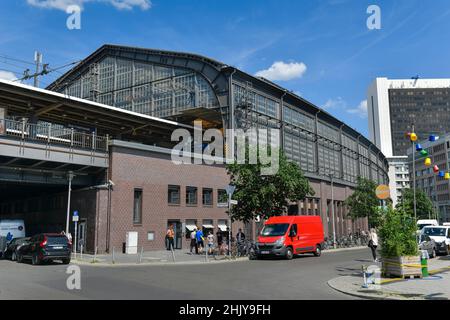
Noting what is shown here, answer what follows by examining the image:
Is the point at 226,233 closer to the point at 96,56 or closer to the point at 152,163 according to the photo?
the point at 152,163

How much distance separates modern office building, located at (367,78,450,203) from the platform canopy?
134 metres

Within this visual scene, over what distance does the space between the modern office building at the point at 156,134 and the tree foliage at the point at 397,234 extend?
1295 centimetres

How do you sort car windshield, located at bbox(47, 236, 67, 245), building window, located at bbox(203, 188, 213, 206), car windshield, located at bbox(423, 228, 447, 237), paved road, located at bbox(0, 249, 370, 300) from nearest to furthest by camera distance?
paved road, located at bbox(0, 249, 370, 300), car windshield, located at bbox(47, 236, 67, 245), car windshield, located at bbox(423, 228, 447, 237), building window, located at bbox(203, 188, 213, 206)

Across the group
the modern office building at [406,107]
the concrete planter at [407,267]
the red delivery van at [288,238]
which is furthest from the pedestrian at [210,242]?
the modern office building at [406,107]

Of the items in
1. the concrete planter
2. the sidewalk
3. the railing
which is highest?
the railing

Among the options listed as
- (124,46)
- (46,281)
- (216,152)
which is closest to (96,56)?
(124,46)

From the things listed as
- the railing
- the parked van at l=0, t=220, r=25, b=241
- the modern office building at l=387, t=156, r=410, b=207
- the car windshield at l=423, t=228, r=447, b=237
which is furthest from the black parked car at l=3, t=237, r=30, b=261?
the modern office building at l=387, t=156, r=410, b=207

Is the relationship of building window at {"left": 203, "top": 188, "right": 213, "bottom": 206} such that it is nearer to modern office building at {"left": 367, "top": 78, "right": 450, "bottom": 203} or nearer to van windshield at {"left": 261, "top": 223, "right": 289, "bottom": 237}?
van windshield at {"left": 261, "top": 223, "right": 289, "bottom": 237}

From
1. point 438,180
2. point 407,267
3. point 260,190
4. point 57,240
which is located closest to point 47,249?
point 57,240

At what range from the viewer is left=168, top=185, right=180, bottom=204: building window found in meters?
34.1

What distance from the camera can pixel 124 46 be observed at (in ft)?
164

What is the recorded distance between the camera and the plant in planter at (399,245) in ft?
50.2

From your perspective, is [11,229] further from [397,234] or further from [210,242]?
[397,234]
